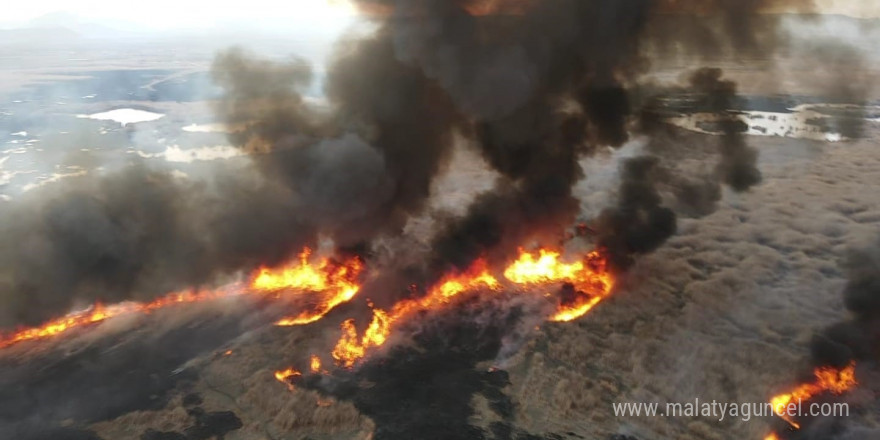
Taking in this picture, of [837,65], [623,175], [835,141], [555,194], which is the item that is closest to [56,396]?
[555,194]

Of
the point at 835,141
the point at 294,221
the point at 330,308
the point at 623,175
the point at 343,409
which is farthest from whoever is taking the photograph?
the point at 835,141

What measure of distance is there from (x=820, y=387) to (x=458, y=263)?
13.3 meters

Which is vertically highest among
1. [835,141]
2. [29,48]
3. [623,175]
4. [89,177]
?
[29,48]

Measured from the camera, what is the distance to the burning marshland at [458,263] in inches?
689

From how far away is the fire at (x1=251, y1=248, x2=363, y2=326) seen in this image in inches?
928

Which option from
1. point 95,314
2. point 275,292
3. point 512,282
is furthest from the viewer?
point 512,282

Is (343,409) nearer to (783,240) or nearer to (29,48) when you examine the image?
(783,240)

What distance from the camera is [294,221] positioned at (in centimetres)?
2397

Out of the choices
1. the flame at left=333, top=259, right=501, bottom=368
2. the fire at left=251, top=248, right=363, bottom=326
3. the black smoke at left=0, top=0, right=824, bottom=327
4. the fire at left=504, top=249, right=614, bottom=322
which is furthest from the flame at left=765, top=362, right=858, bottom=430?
the fire at left=251, top=248, right=363, bottom=326

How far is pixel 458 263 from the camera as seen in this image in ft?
80.4

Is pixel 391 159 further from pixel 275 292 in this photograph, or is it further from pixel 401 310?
pixel 275 292

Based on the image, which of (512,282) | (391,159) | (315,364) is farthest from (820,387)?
(391,159)

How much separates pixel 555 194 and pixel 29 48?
484 feet

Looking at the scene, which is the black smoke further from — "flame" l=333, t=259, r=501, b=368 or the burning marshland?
"flame" l=333, t=259, r=501, b=368
